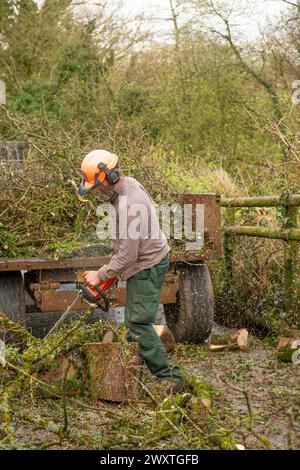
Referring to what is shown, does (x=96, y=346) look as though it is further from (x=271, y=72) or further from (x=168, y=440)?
(x=271, y=72)

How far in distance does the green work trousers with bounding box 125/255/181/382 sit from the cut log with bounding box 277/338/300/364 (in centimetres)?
138

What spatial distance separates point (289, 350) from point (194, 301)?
1.00 metres

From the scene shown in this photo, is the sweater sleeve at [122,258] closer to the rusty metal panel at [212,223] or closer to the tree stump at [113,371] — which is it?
the tree stump at [113,371]

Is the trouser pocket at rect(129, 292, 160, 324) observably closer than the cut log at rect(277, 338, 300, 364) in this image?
Yes

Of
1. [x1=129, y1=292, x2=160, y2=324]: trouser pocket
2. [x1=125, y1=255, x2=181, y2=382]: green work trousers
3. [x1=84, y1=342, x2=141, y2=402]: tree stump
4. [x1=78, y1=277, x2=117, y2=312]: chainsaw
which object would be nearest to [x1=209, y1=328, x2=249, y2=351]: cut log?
[x1=125, y1=255, x2=181, y2=382]: green work trousers

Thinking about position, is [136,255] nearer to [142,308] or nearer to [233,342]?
[142,308]

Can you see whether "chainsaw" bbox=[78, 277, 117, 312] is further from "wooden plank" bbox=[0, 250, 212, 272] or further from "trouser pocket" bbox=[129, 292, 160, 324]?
"wooden plank" bbox=[0, 250, 212, 272]

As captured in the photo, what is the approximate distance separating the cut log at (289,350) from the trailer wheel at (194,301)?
81cm

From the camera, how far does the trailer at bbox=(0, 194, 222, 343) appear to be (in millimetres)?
6391

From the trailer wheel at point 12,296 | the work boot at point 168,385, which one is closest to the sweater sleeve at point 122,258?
the work boot at point 168,385

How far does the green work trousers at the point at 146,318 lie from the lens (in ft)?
18.5

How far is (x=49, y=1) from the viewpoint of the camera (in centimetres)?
2148

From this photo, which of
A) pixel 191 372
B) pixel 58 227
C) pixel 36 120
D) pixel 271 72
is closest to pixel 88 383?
pixel 191 372

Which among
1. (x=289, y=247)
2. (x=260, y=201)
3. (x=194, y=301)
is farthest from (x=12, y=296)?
(x=260, y=201)
